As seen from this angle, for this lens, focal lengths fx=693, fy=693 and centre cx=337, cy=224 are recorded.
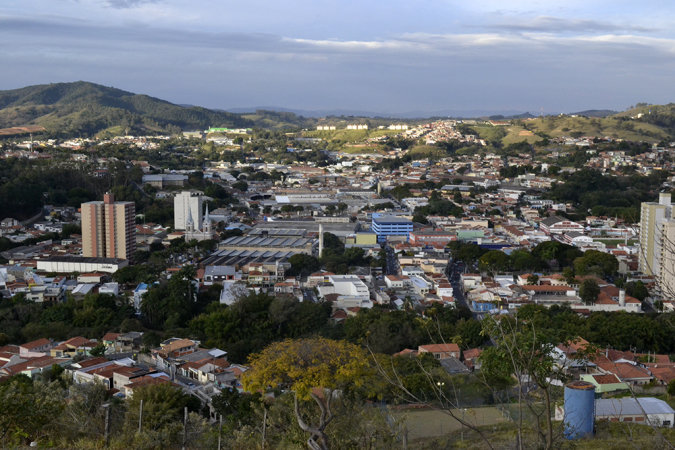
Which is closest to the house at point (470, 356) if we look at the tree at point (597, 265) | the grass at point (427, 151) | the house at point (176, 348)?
the house at point (176, 348)

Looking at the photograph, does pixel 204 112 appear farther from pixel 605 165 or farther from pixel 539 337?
pixel 539 337

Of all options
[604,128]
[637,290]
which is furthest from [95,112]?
[637,290]

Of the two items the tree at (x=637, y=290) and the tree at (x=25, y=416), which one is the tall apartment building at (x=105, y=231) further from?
the tree at (x=25, y=416)

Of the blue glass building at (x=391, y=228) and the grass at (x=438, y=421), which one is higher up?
the grass at (x=438, y=421)

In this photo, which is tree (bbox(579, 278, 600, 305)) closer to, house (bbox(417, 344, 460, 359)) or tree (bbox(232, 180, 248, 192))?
house (bbox(417, 344, 460, 359))

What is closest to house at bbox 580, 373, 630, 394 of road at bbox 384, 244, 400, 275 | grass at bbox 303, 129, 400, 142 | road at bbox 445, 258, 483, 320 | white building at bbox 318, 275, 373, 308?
road at bbox 445, 258, 483, 320

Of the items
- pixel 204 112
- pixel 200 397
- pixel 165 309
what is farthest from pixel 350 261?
pixel 204 112

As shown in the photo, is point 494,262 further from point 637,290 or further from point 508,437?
point 508,437
